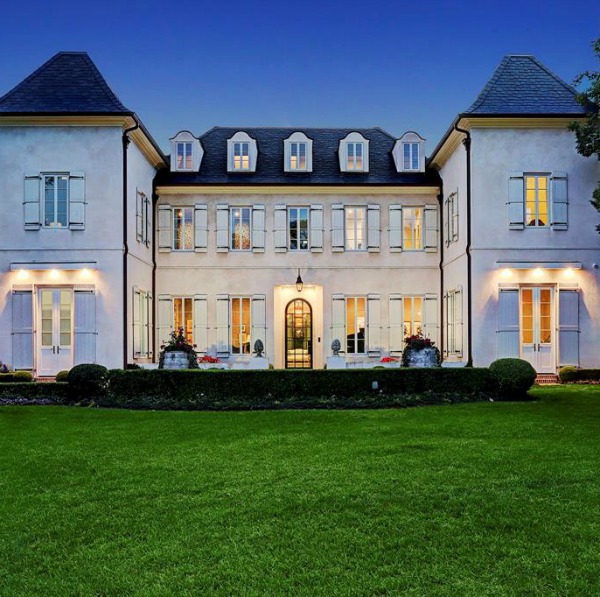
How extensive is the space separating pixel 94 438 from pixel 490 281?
1150 cm

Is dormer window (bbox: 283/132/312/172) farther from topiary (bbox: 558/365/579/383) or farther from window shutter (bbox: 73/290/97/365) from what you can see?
topiary (bbox: 558/365/579/383)

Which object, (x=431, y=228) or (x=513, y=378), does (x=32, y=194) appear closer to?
(x=431, y=228)

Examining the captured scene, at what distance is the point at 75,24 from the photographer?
16750 millimetres

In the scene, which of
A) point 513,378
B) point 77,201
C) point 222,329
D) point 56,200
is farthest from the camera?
point 222,329

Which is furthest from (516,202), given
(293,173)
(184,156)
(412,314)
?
(184,156)

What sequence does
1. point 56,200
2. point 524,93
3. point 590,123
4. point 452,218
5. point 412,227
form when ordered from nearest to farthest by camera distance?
point 590,123, point 56,200, point 524,93, point 452,218, point 412,227

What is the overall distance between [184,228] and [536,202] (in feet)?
33.6

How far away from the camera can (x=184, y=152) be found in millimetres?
20734

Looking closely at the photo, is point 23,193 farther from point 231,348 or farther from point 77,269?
point 231,348

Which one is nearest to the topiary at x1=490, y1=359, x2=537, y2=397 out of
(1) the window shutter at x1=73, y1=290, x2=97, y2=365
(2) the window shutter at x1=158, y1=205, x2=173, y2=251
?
(1) the window shutter at x1=73, y1=290, x2=97, y2=365

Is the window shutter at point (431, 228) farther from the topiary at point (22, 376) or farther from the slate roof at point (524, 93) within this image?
the topiary at point (22, 376)

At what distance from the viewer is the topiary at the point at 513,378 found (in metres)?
12.8

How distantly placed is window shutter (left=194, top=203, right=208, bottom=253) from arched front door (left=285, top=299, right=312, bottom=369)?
3.32 m

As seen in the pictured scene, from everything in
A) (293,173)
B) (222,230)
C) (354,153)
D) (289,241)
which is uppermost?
(354,153)
